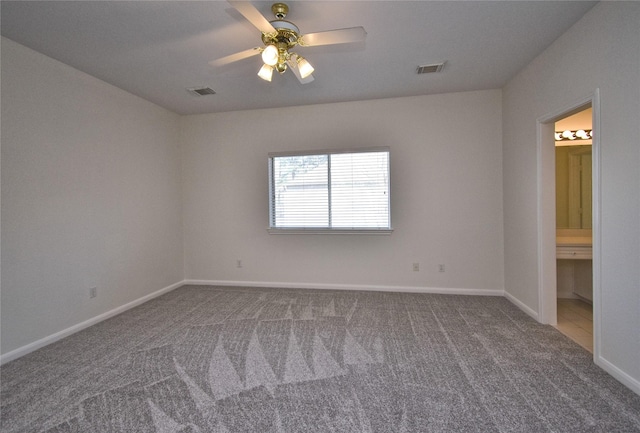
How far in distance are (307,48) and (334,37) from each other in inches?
26.9

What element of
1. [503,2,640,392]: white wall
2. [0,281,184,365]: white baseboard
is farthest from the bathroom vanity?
[0,281,184,365]: white baseboard

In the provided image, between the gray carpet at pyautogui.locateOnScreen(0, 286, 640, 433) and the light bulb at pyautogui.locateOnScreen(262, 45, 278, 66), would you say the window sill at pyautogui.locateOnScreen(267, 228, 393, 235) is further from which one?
the light bulb at pyautogui.locateOnScreen(262, 45, 278, 66)

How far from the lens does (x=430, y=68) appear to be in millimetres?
3223

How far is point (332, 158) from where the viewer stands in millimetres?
4320

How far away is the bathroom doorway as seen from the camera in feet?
11.6

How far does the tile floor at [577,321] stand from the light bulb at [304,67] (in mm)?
3310

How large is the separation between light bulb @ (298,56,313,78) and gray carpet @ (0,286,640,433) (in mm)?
2367

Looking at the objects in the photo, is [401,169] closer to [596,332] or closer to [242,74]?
[242,74]

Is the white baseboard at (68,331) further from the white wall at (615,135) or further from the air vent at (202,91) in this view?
the white wall at (615,135)

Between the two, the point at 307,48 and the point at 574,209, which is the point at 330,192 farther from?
the point at 574,209

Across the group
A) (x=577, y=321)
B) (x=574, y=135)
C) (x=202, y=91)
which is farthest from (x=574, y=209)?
(x=202, y=91)

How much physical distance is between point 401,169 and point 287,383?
311 centimetres

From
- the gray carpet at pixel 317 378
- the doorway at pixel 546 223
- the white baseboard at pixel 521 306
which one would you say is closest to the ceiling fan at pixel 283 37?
the doorway at pixel 546 223

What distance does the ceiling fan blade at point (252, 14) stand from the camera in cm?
172
